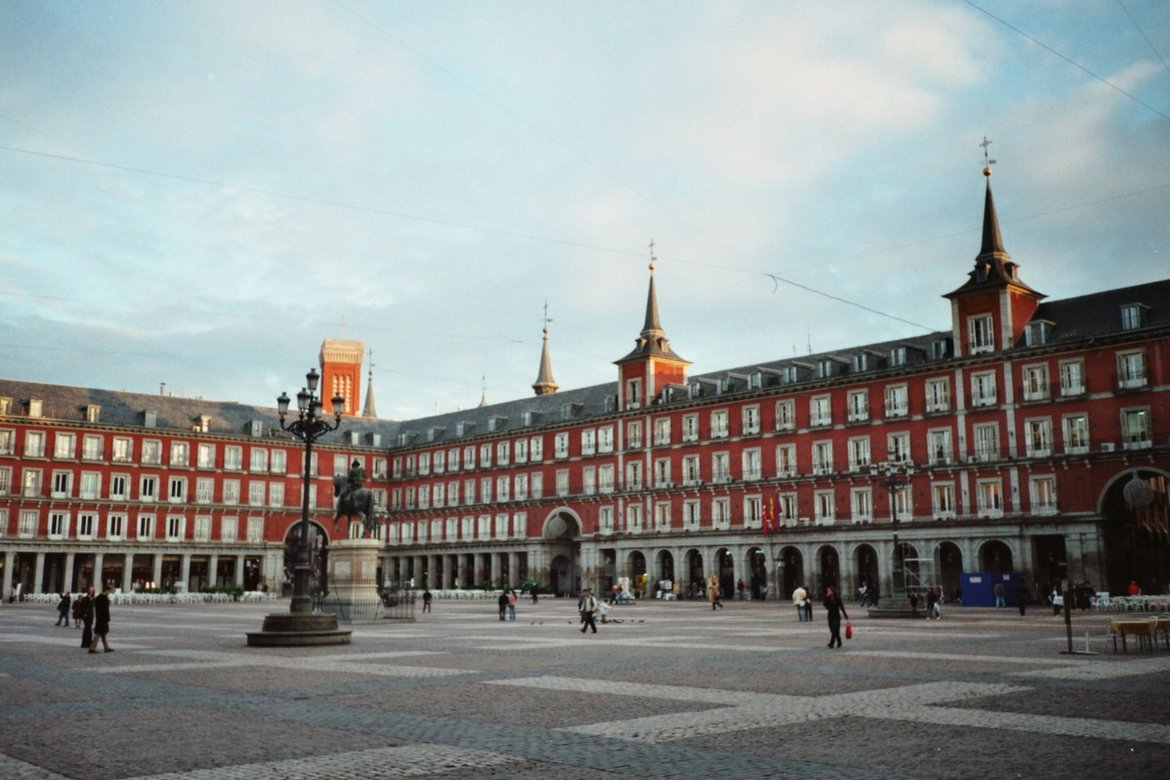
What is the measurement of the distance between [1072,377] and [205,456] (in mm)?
64739

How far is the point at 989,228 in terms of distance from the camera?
57.9m

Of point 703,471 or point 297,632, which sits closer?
point 297,632

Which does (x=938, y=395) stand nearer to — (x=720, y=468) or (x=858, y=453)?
(x=858, y=453)

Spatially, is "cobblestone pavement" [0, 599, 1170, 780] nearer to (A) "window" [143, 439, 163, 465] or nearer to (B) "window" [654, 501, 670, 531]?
(B) "window" [654, 501, 670, 531]

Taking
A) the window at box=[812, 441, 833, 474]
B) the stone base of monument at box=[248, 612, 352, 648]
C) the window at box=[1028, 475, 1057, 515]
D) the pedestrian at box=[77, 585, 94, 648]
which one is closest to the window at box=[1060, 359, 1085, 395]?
the window at box=[1028, 475, 1057, 515]

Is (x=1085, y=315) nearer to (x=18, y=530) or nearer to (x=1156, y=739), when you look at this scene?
(x=1156, y=739)

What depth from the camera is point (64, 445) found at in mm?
77125

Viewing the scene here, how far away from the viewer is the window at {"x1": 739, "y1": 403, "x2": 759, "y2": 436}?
66688 millimetres

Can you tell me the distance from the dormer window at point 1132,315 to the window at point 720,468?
25357 mm

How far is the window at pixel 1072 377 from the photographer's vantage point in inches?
2052

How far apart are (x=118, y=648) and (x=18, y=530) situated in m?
58.8

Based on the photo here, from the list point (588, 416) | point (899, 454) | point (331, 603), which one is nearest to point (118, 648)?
point (331, 603)

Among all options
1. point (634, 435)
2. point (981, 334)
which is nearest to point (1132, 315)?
point (981, 334)

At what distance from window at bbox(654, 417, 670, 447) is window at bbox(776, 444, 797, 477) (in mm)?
9499
